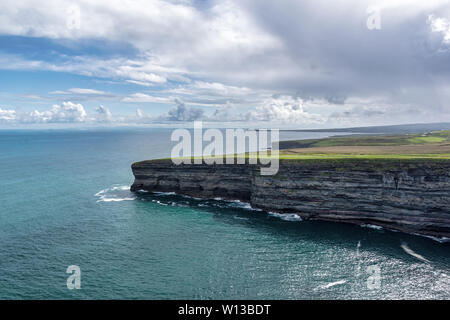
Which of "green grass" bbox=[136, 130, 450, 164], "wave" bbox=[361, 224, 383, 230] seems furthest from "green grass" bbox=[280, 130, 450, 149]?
"wave" bbox=[361, 224, 383, 230]

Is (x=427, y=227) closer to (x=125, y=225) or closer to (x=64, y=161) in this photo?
(x=125, y=225)

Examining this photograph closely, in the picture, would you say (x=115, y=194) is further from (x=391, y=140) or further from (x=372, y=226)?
(x=391, y=140)

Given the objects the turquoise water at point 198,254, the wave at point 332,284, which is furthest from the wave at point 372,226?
the wave at point 332,284

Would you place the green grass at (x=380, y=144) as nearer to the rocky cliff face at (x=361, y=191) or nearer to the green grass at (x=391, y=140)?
the green grass at (x=391, y=140)

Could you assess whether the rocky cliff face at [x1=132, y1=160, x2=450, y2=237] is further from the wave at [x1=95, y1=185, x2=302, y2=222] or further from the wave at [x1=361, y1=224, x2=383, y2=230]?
the wave at [x1=95, y1=185, x2=302, y2=222]

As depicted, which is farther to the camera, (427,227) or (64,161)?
(64,161)

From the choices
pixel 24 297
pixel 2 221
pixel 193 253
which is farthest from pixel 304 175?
pixel 2 221

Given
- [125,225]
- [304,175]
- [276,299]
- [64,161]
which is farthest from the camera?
[64,161]
